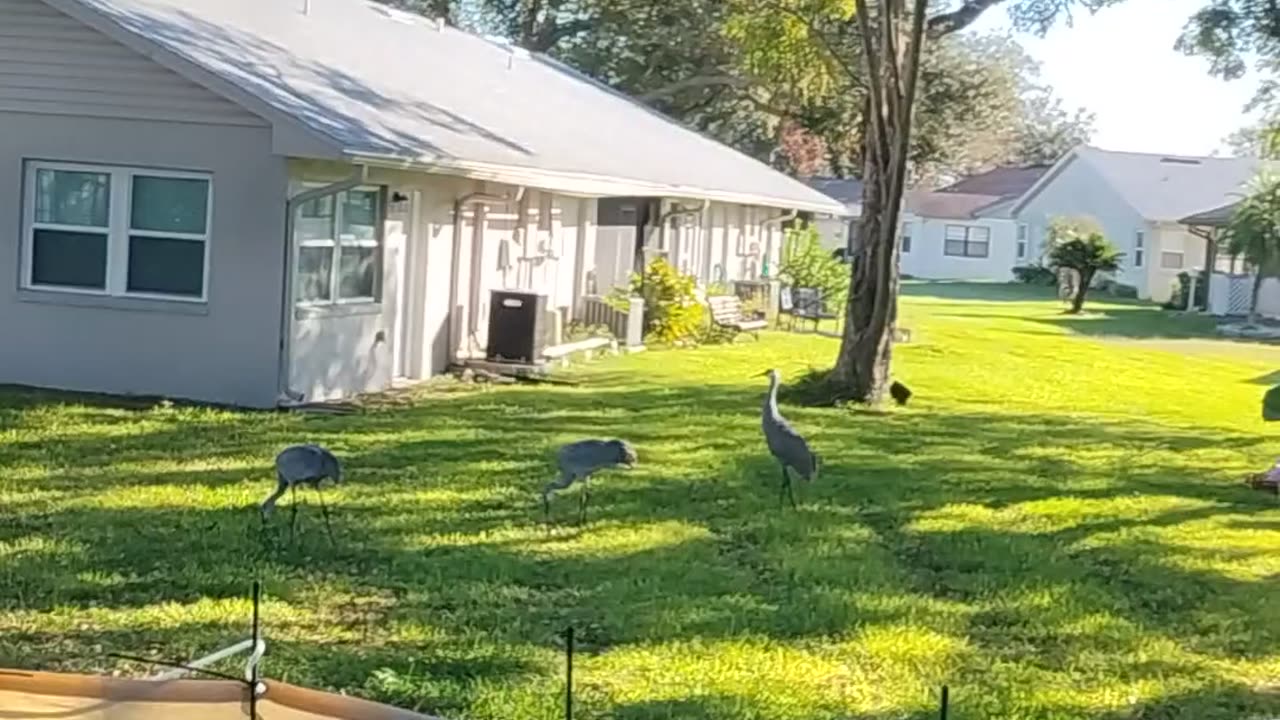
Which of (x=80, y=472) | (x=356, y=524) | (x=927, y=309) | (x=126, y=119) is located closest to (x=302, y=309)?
(x=126, y=119)

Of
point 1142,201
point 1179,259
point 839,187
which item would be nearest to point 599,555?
point 1179,259

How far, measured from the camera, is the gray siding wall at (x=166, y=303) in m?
14.2

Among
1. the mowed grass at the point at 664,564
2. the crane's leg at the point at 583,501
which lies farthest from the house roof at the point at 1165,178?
the crane's leg at the point at 583,501

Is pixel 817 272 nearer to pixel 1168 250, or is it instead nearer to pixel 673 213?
pixel 673 213

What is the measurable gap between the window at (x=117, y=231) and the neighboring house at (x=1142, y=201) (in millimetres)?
37300

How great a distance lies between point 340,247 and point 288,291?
115cm

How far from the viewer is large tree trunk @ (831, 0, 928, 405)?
1709cm

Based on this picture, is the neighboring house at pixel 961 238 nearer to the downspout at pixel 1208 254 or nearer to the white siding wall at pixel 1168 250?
the white siding wall at pixel 1168 250

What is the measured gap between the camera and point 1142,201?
5172 centimetres

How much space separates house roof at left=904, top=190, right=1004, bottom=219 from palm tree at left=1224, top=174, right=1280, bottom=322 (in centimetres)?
2346

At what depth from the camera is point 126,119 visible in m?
14.4

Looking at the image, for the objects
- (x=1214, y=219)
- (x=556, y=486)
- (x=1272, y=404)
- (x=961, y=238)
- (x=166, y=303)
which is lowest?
(x=556, y=486)

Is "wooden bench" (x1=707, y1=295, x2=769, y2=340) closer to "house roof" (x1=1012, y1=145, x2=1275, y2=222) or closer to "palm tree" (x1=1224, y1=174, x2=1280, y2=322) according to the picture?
"palm tree" (x1=1224, y1=174, x2=1280, y2=322)

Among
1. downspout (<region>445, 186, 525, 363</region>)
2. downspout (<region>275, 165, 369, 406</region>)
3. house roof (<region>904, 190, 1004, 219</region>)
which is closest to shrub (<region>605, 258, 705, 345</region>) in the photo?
downspout (<region>445, 186, 525, 363</region>)
